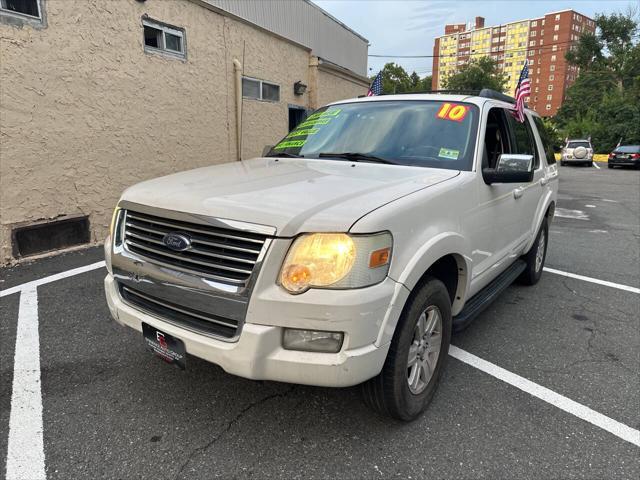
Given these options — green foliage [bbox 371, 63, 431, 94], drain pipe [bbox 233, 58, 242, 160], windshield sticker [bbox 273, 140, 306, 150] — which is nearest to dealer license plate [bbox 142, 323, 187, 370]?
windshield sticker [bbox 273, 140, 306, 150]

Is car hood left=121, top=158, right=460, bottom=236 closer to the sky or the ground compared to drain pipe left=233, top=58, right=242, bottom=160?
closer to the ground

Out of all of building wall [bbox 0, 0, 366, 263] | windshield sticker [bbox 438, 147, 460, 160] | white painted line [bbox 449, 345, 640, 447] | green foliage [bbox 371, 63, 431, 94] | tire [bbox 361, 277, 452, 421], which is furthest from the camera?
green foliage [bbox 371, 63, 431, 94]

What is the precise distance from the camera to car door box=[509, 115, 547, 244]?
3.80 meters

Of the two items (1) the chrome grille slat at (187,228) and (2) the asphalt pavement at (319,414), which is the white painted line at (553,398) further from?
(1) the chrome grille slat at (187,228)

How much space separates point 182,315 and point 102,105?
5.08 m

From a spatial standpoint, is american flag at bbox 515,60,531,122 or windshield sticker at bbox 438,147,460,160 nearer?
windshield sticker at bbox 438,147,460,160

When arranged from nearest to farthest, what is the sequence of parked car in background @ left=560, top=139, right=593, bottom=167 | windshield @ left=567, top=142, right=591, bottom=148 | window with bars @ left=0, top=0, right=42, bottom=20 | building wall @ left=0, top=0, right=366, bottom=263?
window with bars @ left=0, top=0, right=42, bottom=20, building wall @ left=0, top=0, right=366, bottom=263, parked car in background @ left=560, top=139, right=593, bottom=167, windshield @ left=567, top=142, right=591, bottom=148

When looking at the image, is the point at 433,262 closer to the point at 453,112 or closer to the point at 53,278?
the point at 453,112

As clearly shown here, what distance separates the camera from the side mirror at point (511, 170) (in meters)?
2.86

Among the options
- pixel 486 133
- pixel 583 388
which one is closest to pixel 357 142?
pixel 486 133

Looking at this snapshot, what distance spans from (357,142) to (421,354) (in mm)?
1615

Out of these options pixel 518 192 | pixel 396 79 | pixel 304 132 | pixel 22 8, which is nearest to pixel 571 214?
pixel 518 192

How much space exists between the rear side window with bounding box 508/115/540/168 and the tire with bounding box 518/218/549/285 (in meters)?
0.80

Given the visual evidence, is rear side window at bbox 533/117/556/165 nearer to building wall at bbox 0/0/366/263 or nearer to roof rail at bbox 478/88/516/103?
roof rail at bbox 478/88/516/103
